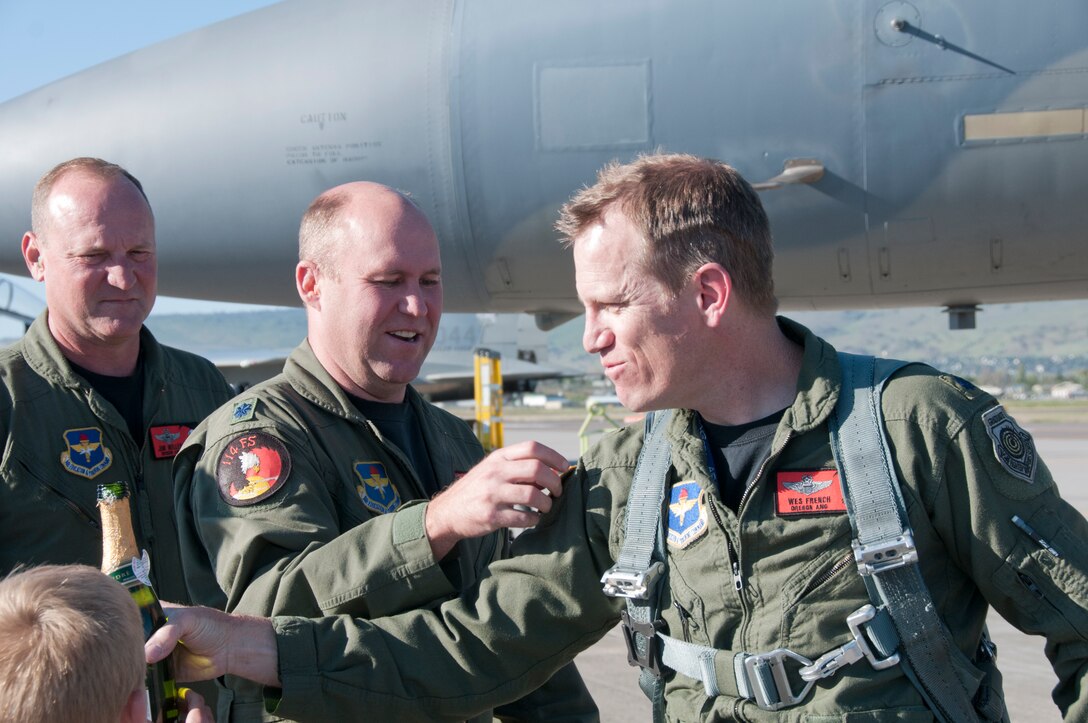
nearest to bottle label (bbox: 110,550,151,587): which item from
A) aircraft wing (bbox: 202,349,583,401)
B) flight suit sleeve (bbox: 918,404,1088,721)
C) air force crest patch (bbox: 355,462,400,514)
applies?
air force crest patch (bbox: 355,462,400,514)

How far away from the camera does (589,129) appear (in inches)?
213

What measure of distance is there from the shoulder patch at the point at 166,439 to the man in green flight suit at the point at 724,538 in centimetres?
152

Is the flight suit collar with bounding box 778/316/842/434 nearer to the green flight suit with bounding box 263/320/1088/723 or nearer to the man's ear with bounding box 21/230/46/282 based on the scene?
the green flight suit with bounding box 263/320/1088/723

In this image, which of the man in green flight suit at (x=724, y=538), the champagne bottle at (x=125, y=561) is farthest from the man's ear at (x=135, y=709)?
the champagne bottle at (x=125, y=561)

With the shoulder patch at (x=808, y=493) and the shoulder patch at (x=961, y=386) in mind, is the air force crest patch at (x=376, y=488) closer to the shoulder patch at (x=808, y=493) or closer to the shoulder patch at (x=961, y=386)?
the shoulder patch at (x=808, y=493)

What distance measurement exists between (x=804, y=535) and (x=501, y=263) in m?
4.19

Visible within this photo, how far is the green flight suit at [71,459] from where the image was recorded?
304 cm

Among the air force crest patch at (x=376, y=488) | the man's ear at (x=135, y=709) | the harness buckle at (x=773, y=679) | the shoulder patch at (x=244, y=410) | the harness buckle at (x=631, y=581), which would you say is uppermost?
the shoulder patch at (x=244, y=410)

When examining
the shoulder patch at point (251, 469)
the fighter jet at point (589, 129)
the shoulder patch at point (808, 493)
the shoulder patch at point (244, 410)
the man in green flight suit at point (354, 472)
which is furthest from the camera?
the fighter jet at point (589, 129)

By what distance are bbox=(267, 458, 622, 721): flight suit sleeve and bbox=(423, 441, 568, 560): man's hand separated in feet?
0.38

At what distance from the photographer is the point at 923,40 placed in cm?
502

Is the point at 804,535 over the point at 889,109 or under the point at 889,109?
under

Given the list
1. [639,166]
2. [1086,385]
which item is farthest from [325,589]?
[1086,385]

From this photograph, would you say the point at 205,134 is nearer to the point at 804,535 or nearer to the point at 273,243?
the point at 273,243
